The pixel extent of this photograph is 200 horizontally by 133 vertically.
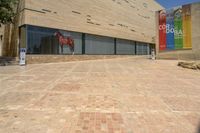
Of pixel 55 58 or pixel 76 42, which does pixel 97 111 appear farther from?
pixel 76 42

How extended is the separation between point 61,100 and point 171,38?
1959 cm

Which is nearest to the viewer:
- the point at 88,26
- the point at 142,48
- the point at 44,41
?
the point at 44,41

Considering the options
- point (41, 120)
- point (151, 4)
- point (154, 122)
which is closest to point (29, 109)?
point (41, 120)

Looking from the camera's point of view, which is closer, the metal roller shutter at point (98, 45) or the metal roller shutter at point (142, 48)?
the metal roller shutter at point (98, 45)

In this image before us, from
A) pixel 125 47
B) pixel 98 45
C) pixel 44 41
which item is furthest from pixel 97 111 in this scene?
pixel 125 47

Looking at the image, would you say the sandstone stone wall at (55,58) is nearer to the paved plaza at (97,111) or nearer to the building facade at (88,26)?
the building facade at (88,26)

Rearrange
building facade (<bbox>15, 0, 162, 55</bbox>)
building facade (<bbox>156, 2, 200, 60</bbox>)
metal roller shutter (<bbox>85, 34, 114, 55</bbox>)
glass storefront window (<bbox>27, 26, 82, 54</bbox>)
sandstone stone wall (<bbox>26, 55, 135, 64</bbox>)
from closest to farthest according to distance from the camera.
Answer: sandstone stone wall (<bbox>26, 55, 135, 64</bbox>)
glass storefront window (<bbox>27, 26, 82, 54</bbox>)
building facade (<bbox>15, 0, 162, 55</bbox>)
building facade (<bbox>156, 2, 200, 60</bbox>)
metal roller shutter (<bbox>85, 34, 114, 55</bbox>)

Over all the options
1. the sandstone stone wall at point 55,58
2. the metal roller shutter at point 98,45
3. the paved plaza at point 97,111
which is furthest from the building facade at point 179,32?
the paved plaza at point 97,111

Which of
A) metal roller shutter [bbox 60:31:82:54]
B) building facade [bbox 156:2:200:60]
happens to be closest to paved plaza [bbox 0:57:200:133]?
metal roller shutter [bbox 60:31:82:54]

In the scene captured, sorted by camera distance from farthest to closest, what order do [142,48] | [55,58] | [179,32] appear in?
[142,48]
[179,32]
[55,58]

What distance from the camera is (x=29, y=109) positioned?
409 cm

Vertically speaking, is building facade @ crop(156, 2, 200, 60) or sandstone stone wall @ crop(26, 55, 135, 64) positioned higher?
building facade @ crop(156, 2, 200, 60)

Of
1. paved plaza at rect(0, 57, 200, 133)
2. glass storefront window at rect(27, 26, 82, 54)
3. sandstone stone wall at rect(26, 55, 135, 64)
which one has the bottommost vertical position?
paved plaza at rect(0, 57, 200, 133)

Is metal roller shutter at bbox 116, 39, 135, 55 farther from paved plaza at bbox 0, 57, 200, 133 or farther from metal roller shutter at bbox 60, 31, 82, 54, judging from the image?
paved plaza at bbox 0, 57, 200, 133
